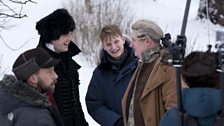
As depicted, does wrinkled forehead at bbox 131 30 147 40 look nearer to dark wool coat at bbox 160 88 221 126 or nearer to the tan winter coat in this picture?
the tan winter coat

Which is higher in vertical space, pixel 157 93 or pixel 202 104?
pixel 202 104

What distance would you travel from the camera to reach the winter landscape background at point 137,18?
40.1ft

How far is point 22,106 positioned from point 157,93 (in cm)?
89

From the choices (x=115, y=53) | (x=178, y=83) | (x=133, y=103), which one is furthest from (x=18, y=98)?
(x=115, y=53)

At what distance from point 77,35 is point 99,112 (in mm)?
7194

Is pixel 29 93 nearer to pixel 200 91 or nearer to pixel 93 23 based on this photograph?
pixel 200 91

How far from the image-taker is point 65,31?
399 centimetres

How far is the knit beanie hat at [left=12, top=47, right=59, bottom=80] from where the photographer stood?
9.55 ft

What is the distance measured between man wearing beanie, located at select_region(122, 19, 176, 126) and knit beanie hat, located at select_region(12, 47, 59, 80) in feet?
2.03

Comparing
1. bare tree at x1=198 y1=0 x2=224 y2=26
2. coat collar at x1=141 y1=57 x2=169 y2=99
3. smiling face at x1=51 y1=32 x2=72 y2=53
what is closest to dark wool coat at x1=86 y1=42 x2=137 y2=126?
smiling face at x1=51 y1=32 x2=72 y2=53

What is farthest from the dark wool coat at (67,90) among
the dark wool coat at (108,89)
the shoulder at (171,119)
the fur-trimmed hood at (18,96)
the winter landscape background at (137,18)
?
the winter landscape background at (137,18)

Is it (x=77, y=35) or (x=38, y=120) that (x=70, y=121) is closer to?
(x=38, y=120)

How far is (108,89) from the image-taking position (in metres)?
4.14

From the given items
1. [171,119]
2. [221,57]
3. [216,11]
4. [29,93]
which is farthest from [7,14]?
[216,11]
